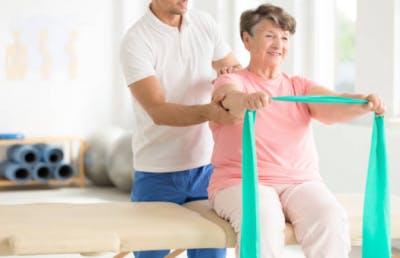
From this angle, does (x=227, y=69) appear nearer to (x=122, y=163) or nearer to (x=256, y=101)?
(x=256, y=101)

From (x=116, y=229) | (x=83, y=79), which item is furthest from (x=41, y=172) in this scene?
(x=116, y=229)

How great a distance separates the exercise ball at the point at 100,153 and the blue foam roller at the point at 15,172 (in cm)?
56

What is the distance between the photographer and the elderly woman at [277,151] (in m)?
2.40

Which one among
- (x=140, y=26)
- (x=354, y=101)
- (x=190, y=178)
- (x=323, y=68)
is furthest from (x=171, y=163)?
(x=323, y=68)

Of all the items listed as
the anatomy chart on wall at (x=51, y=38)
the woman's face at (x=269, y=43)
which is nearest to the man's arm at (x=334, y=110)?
the woman's face at (x=269, y=43)

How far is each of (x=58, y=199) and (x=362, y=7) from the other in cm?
285

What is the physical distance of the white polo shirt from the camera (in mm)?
2901

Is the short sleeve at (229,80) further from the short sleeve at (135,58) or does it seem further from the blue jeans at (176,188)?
the blue jeans at (176,188)

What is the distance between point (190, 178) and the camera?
2.95 metres

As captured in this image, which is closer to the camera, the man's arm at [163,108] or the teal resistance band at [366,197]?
the teal resistance band at [366,197]

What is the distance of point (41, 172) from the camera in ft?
22.6

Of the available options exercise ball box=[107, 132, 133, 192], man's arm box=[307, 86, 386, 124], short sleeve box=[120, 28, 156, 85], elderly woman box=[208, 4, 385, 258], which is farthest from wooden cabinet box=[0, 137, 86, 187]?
man's arm box=[307, 86, 386, 124]

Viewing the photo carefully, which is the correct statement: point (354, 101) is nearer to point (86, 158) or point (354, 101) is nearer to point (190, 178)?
point (190, 178)

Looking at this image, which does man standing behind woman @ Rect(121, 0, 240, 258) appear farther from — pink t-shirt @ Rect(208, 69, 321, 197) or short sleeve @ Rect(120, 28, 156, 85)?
pink t-shirt @ Rect(208, 69, 321, 197)
